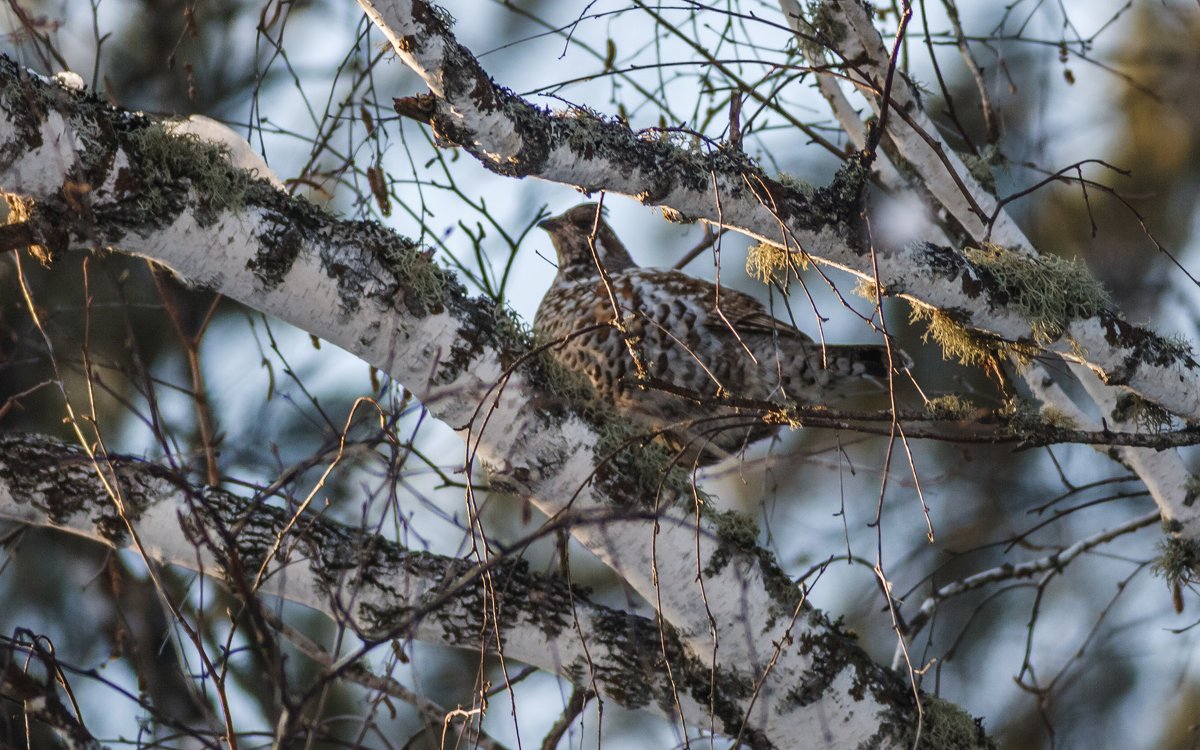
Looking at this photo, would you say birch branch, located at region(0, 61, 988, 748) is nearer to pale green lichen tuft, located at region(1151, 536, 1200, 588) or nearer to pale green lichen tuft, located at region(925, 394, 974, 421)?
pale green lichen tuft, located at region(925, 394, 974, 421)

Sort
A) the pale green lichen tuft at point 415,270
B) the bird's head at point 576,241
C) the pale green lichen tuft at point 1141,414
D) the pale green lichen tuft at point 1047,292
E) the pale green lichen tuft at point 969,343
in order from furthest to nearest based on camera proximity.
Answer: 1. the bird's head at point 576,241
2. the pale green lichen tuft at point 1141,414
3. the pale green lichen tuft at point 969,343
4. the pale green lichen tuft at point 1047,292
5. the pale green lichen tuft at point 415,270

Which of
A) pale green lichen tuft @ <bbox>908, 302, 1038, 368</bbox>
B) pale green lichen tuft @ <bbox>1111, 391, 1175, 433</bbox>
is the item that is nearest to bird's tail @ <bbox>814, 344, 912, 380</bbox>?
pale green lichen tuft @ <bbox>1111, 391, 1175, 433</bbox>

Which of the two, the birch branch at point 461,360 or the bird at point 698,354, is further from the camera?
the bird at point 698,354

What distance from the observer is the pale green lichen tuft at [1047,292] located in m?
2.50

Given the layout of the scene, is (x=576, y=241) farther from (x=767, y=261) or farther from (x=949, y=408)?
(x=949, y=408)

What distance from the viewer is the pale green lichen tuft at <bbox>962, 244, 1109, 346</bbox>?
2498mm

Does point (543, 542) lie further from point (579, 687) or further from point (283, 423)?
point (579, 687)

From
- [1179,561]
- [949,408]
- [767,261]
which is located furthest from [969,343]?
[1179,561]

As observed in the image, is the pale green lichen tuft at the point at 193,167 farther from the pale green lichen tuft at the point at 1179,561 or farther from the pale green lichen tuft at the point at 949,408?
the pale green lichen tuft at the point at 1179,561

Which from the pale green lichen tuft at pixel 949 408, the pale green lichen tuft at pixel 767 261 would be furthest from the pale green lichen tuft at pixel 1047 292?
the pale green lichen tuft at pixel 767 261

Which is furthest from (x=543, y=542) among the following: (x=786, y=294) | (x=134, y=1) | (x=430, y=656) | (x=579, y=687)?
(x=786, y=294)

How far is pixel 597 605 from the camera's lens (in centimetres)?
276

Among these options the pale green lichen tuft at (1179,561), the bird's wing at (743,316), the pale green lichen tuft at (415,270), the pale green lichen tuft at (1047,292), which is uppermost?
the bird's wing at (743,316)

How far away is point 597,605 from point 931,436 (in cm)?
89
